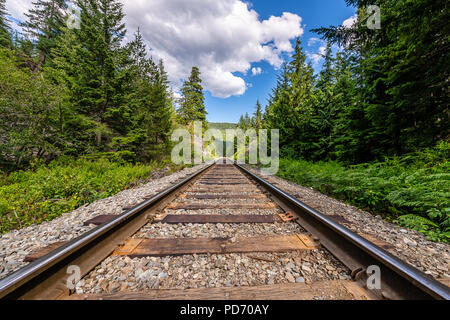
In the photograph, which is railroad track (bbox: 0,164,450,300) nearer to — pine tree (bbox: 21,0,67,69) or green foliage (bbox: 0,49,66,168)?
green foliage (bbox: 0,49,66,168)

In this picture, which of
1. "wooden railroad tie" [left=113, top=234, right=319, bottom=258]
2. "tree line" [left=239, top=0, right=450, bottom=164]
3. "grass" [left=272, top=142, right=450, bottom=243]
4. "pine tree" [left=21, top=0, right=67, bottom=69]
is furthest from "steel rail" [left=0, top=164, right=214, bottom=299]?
"pine tree" [left=21, top=0, right=67, bottom=69]

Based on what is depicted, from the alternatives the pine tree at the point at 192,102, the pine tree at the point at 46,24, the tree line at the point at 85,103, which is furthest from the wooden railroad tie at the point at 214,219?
the pine tree at the point at 46,24

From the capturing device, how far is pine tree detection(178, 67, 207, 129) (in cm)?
2078

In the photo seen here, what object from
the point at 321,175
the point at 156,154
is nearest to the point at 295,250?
the point at 321,175

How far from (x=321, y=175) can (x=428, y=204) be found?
2.64m

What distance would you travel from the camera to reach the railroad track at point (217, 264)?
1005 mm

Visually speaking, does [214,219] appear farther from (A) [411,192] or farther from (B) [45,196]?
(B) [45,196]

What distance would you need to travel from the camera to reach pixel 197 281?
1140 millimetres

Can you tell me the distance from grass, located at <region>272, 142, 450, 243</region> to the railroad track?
57.9 inches

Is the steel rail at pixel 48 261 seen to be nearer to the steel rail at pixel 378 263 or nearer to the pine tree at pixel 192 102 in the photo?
the steel rail at pixel 378 263

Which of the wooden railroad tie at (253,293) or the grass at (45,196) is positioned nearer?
the wooden railroad tie at (253,293)

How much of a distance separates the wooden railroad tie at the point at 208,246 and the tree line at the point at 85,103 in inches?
298

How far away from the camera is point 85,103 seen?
8383 millimetres
